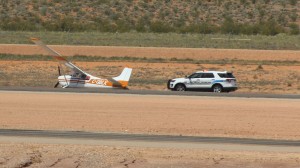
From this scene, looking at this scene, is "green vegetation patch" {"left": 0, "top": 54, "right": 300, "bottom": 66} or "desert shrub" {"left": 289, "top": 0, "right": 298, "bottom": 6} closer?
"green vegetation patch" {"left": 0, "top": 54, "right": 300, "bottom": 66}

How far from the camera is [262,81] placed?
1997 inches

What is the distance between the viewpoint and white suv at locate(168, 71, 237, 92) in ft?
146

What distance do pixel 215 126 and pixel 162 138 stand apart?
420 cm

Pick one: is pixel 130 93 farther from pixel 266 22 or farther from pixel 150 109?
pixel 266 22

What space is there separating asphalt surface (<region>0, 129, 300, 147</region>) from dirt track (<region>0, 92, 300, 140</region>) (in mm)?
1257

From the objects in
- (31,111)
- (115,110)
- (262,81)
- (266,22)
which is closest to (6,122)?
(31,111)

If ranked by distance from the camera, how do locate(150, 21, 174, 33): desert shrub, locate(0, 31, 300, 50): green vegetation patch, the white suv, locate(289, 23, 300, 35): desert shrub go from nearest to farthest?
the white suv → locate(0, 31, 300, 50): green vegetation patch → locate(289, 23, 300, 35): desert shrub → locate(150, 21, 174, 33): desert shrub

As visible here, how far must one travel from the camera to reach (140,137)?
25.6 metres

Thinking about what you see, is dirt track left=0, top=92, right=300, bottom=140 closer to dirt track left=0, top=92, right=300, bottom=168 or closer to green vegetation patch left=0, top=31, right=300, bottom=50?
dirt track left=0, top=92, right=300, bottom=168

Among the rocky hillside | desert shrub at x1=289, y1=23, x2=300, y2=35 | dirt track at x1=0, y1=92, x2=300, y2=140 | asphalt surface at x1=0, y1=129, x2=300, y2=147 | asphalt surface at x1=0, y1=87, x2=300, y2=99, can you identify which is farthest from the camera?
the rocky hillside

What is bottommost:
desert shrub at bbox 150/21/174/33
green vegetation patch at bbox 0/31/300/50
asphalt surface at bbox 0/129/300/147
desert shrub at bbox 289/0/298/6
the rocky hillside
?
asphalt surface at bbox 0/129/300/147

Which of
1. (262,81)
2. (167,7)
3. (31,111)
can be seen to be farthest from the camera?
(167,7)

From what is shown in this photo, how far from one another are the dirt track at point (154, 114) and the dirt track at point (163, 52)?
72.8 ft

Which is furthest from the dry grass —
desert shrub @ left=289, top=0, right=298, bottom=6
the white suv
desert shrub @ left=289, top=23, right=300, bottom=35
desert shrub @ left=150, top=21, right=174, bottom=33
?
desert shrub @ left=289, top=0, right=298, bottom=6
